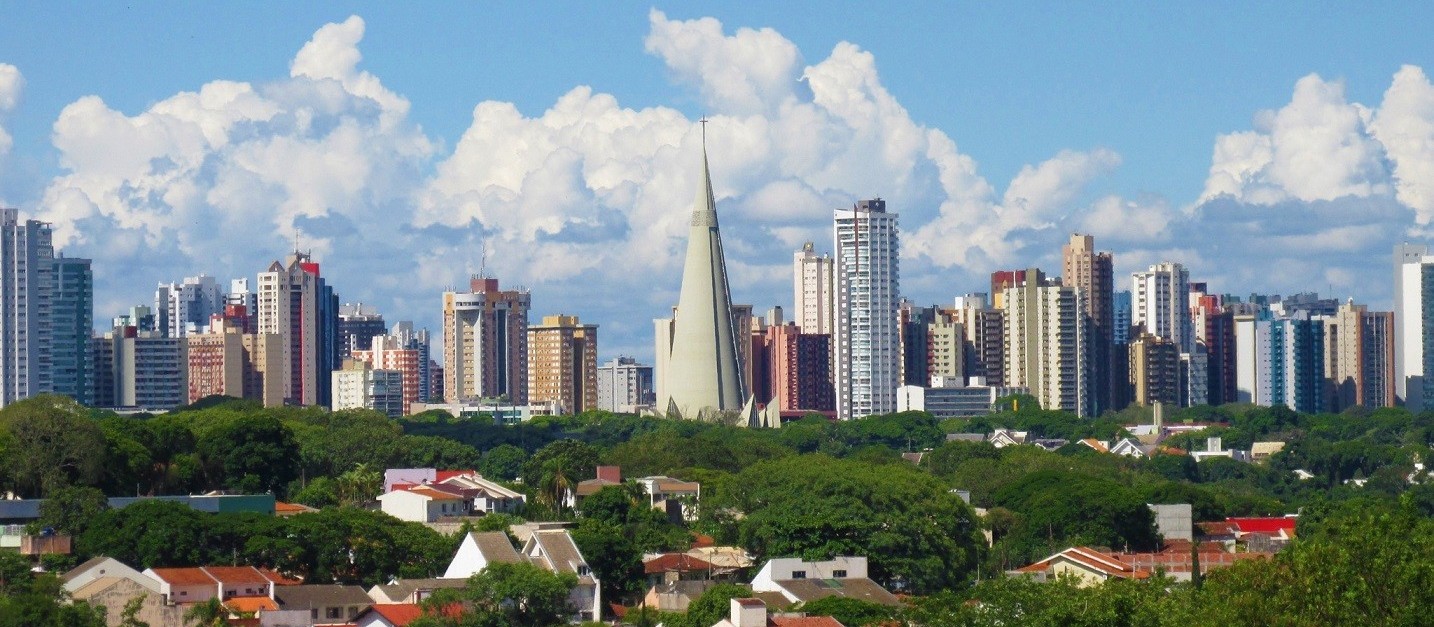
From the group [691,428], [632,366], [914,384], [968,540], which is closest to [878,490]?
[968,540]

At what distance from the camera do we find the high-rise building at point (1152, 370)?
11212 centimetres

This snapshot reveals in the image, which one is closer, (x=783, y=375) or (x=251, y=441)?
(x=251, y=441)

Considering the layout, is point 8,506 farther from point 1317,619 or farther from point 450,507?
point 1317,619

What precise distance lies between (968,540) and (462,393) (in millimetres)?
81632

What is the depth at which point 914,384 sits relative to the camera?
4478 inches

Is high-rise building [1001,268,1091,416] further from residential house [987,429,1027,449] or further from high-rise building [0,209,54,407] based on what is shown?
high-rise building [0,209,54,407]

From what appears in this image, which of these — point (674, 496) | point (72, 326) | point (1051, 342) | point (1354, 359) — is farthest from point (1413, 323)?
point (674, 496)

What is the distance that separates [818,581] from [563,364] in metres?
81.7

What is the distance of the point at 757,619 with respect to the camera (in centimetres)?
2878

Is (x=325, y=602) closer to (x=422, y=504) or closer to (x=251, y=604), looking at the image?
(x=251, y=604)

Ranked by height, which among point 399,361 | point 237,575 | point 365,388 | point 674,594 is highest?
point 399,361

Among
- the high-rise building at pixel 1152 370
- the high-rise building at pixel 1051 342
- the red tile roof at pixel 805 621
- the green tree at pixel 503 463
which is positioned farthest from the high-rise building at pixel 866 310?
the red tile roof at pixel 805 621

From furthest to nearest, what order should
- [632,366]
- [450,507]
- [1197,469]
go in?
[632,366]
[1197,469]
[450,507]

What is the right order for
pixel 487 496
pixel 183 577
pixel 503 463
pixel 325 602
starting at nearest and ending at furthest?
pixel 325 602, pixel 183 577, pixel 487 496, pixel 503 463
